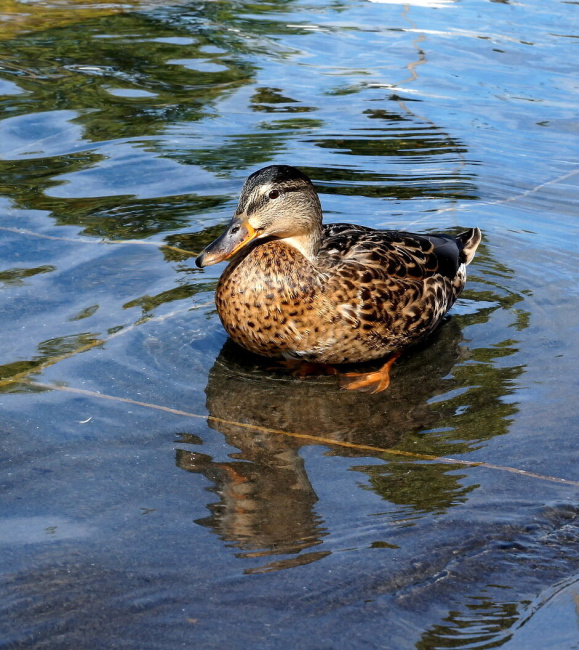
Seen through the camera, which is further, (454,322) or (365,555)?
(454,322)

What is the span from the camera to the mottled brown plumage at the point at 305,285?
4656 millimetres

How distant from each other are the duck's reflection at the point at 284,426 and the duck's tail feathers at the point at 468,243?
0.53 m

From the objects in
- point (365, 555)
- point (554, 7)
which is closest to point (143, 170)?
point (365, 555)

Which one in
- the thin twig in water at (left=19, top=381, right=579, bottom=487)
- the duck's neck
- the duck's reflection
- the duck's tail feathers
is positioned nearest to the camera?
the duck's reflection

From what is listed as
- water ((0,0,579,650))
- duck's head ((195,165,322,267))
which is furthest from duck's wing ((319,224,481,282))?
water ((0,0,579,650))

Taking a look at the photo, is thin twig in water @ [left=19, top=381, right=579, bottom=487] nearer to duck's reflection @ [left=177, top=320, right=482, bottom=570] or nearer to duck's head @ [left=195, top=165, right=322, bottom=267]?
duck's reflection @ [left=177, top=320, right=482, bottom=570]

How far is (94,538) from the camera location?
3.40 metres

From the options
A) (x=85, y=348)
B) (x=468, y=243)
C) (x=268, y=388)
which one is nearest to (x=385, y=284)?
(x=268, y=388)

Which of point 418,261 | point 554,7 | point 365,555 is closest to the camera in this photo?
point 365,555

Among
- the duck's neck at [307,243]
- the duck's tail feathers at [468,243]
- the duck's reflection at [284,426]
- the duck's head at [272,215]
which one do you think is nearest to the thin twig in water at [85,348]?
the duck's reflection at [284,426]

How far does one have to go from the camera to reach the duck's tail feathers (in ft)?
18.5

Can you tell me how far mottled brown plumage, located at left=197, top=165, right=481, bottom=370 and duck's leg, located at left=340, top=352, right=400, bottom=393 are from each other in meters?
0.08

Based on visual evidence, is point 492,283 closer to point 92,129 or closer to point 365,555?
point 365,555

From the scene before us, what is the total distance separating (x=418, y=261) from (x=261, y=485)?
1.87 metres
